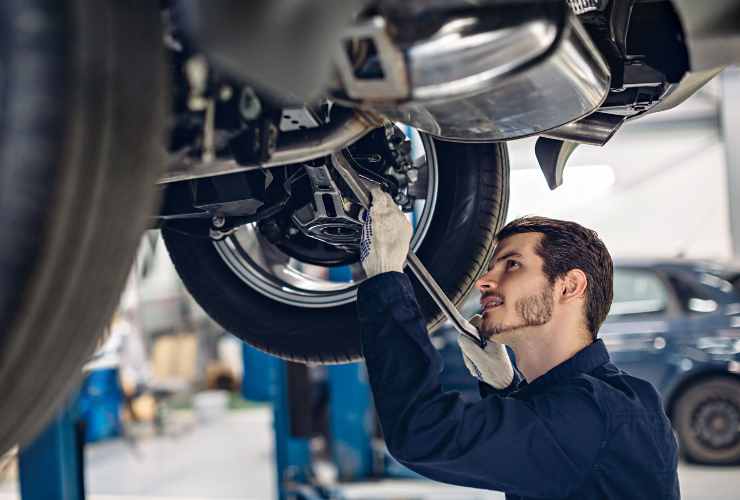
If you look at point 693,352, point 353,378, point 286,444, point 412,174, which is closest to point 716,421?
point 693,352

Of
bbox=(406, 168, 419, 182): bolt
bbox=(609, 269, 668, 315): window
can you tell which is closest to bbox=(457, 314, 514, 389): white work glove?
bbox=(406, 168, 419, 182): bolt

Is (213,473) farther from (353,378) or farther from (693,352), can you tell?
(693,352)

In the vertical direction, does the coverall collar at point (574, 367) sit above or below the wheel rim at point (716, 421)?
above

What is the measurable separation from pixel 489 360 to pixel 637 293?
350cm

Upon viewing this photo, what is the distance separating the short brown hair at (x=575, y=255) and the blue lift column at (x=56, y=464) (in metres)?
1.61

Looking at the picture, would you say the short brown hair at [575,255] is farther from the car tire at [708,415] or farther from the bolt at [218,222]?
the car tire at [708,415]

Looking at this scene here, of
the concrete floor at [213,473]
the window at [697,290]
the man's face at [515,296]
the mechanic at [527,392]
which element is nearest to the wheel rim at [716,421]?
the concrete floor at [213,473]

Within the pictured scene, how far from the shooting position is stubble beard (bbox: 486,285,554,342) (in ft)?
5.13

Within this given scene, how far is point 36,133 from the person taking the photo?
743 mm

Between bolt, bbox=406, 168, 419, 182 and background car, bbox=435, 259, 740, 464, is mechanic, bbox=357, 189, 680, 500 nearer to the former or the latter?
bolt, bbox=406, 168, 419, 182

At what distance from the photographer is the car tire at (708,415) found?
484cm

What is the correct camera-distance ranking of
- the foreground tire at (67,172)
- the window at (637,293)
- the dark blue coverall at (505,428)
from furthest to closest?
1. the window at (637,293)
2. the dark blue coverall at (505,428)
3. the foreground tire at (67,172)

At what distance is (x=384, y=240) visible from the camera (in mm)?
1413

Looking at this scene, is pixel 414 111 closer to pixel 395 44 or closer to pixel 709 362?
pixel 395 44
